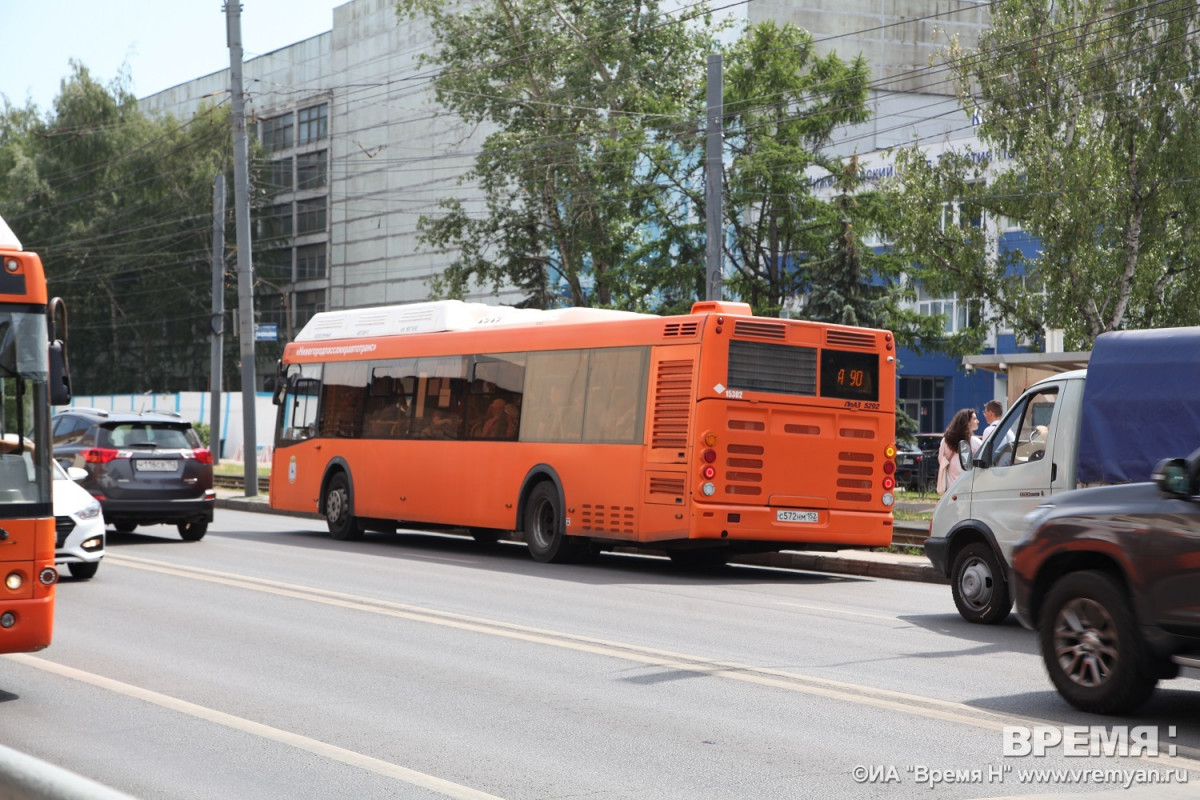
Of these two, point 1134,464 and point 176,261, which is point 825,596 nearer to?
point 1134,464

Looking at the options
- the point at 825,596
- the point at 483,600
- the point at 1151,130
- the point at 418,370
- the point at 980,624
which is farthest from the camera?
the point at 1151,130

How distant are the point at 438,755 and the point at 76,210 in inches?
2834

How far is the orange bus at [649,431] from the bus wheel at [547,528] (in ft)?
0.07

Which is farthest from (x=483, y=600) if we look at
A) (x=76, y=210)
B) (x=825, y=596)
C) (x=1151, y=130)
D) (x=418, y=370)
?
(x=76, y=210)

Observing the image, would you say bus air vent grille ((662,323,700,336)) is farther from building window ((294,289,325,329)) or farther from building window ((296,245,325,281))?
building window ((296,245,325,281))

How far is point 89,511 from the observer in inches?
568

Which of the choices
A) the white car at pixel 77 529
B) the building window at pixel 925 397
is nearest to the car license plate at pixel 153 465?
the white car at pixel 77 529

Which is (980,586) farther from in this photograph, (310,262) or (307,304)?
(307,304)

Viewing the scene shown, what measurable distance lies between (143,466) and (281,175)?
5943 cm

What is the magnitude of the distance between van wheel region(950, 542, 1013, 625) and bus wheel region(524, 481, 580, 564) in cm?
627

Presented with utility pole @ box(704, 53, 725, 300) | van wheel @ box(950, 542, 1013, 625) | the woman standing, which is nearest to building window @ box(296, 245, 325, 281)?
utility pole @ box(704, 53, 725, 300)

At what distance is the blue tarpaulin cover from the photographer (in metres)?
11.5

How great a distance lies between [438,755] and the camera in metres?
6.73

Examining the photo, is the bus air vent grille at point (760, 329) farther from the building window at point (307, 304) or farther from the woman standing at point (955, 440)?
the building window at point (307, 304)
